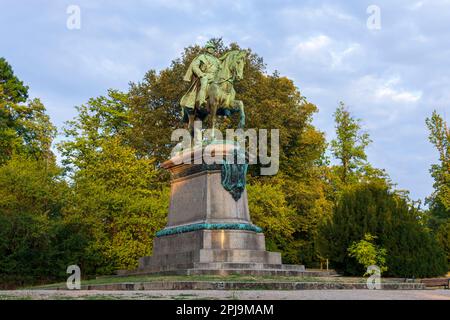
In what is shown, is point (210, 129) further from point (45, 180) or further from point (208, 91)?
point (45, 180)

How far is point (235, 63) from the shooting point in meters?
20.3

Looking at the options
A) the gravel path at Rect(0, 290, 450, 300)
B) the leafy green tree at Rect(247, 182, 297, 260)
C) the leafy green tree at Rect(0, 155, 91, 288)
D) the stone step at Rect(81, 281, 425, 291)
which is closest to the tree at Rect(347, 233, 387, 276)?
the stone step at Rect(81, 281, 425, 291)

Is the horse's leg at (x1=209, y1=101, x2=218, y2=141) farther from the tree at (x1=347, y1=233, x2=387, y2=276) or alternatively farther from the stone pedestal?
the tree at (x1=347, y1=233, x2=387, y2=276)

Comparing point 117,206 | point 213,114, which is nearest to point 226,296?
point 213,114

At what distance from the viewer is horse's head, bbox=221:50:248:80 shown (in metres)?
20.3

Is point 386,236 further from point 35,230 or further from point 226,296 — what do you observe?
point 226,296

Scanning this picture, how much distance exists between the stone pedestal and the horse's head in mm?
2847

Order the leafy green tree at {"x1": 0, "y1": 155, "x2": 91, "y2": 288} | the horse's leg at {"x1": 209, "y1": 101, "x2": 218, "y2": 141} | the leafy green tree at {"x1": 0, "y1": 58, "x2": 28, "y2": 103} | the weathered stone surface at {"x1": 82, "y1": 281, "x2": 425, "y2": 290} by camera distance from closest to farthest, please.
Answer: the weathered stone surface at {"x1": 82, "y1": 281, "x2": 425, "y2": 290}, the horse's leg at {"x1": 209, "y1": 101, "x2": 218, "y2": 141}, the leafy green tree at {"x1": 0, "y1": 155, "x2": 91, "y2": 288}, the leafy green tree at {"x1": 0, "y1": 58, "x2": 28, "y2": 103}

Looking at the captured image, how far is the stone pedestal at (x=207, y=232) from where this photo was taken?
17.1 metres

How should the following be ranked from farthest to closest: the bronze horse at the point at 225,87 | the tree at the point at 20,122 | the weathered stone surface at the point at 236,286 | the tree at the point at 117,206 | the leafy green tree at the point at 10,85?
the leafy green tree at the point at 10,85 → the tree at the point at 20,122 → the tree at the point at 117,206 → the bronze horse at the point at 225,87 → the weathered stone surface at the point at 236,286

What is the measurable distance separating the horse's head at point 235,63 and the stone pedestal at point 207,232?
112 inches

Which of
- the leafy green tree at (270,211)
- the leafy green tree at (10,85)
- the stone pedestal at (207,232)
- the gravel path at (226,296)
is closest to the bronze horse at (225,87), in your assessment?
the stone pedestal at (207,232)

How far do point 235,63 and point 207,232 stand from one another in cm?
612

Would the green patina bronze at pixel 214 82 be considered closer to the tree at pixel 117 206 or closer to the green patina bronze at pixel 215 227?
the green patina bronze at pixel 215 227
